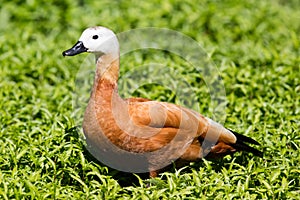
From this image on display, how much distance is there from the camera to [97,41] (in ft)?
17.1

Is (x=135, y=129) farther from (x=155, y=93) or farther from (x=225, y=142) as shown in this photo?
(x=155, y=93)

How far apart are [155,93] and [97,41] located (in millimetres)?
1613

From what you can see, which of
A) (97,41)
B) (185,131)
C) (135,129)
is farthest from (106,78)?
(185,131)

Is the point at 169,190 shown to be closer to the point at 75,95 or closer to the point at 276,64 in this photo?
the point at 75,95

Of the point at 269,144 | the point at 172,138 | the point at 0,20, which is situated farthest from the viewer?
the point at 0,20

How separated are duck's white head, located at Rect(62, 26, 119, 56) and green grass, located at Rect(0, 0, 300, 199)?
0.76m

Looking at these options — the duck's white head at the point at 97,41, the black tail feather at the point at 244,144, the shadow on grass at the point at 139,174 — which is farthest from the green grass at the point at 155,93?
the duck's white head at the point at 97,41

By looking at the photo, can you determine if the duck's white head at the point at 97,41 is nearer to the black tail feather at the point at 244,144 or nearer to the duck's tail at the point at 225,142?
the duck's tail at the point at 225,142

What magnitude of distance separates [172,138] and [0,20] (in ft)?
13.6

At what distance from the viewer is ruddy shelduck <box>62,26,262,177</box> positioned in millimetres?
5090

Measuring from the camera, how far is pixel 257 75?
7105 mm

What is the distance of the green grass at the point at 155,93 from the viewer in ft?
16.4

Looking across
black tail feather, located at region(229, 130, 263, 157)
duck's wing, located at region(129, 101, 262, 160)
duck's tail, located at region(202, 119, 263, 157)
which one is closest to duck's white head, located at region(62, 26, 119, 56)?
duck's wing, located at region(129, 101, 262, 160)

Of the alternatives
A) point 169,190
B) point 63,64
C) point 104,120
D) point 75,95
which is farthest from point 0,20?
point 169,190
